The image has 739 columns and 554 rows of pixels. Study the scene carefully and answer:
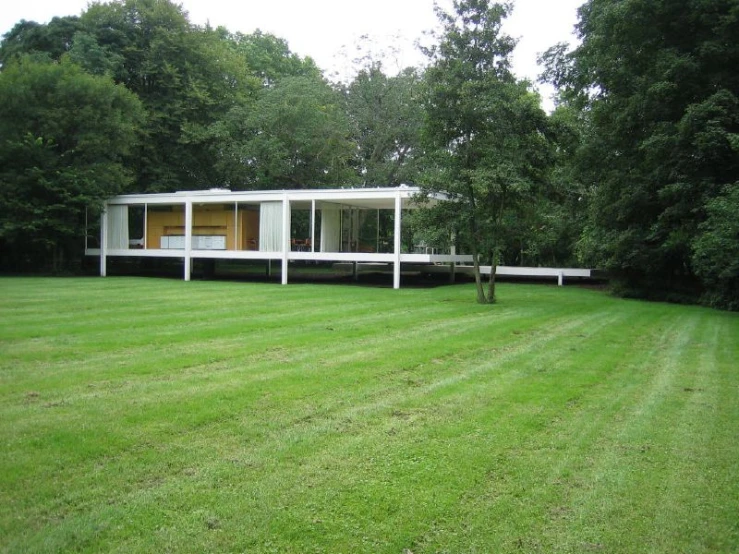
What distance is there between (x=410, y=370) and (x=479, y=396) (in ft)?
4.48

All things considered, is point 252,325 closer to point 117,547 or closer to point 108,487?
point 108,487

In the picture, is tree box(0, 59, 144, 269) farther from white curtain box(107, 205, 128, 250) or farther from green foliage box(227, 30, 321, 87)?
green foliage box(227, 30, 321, 87)

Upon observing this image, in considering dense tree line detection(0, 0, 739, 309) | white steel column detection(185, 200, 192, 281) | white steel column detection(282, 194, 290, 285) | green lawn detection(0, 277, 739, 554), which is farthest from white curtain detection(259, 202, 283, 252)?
green lawn detection(0, 277, 739, 554)

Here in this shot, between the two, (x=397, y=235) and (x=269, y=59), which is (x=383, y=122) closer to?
(x=269, y=59)

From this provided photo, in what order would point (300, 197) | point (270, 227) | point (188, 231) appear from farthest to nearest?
point (188, 231)
point (270, 227)
point (300, 197)

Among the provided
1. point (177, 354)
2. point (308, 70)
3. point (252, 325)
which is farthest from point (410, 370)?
point (308, 70)

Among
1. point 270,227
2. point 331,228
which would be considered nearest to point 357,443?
point 270,227

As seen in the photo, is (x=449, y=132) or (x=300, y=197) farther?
(x=300, y=197)

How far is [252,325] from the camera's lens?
35.7 ft

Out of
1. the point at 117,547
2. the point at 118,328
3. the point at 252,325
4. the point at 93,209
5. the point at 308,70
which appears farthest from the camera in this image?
the point at 308,70

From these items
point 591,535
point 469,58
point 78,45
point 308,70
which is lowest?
point 591,535

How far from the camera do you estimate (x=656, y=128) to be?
692 inches

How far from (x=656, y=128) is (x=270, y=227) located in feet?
47.0

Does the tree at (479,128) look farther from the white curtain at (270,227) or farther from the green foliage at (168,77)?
the green foliage at (168,77)
